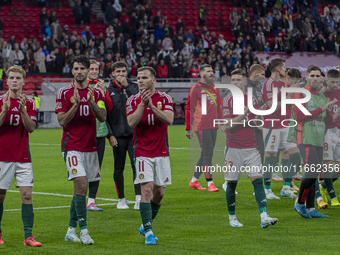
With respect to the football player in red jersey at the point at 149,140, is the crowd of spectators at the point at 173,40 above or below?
Answer: above

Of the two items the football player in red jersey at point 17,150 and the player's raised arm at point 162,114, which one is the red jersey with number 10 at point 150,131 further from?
the football player in red jersey at point 17,150

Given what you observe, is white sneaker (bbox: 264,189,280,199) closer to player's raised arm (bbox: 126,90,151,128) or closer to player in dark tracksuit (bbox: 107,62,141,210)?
player in dark tracksuit (bbox: 107,62,141,210)

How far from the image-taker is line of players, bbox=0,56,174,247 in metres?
6.07

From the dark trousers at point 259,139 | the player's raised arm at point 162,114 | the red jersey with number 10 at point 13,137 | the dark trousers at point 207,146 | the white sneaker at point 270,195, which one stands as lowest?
the white sneaker at point 270,195

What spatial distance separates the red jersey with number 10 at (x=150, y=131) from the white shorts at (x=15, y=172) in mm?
1236

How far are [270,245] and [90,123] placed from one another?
246 centimetres

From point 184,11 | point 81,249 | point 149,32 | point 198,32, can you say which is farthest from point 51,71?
point 81,249

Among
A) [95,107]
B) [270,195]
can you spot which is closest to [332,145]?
[270,195]

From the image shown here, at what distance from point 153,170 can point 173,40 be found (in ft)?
82.0

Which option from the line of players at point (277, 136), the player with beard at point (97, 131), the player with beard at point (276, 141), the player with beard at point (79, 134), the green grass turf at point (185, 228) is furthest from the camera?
the player with beard at point (276, 141)

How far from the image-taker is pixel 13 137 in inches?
241

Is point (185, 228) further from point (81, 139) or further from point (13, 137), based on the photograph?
point (13, 137)

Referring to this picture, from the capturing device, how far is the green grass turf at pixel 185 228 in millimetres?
5891

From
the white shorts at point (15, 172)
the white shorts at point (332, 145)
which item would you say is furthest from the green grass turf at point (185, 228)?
the white shorts at point (332, 145)
